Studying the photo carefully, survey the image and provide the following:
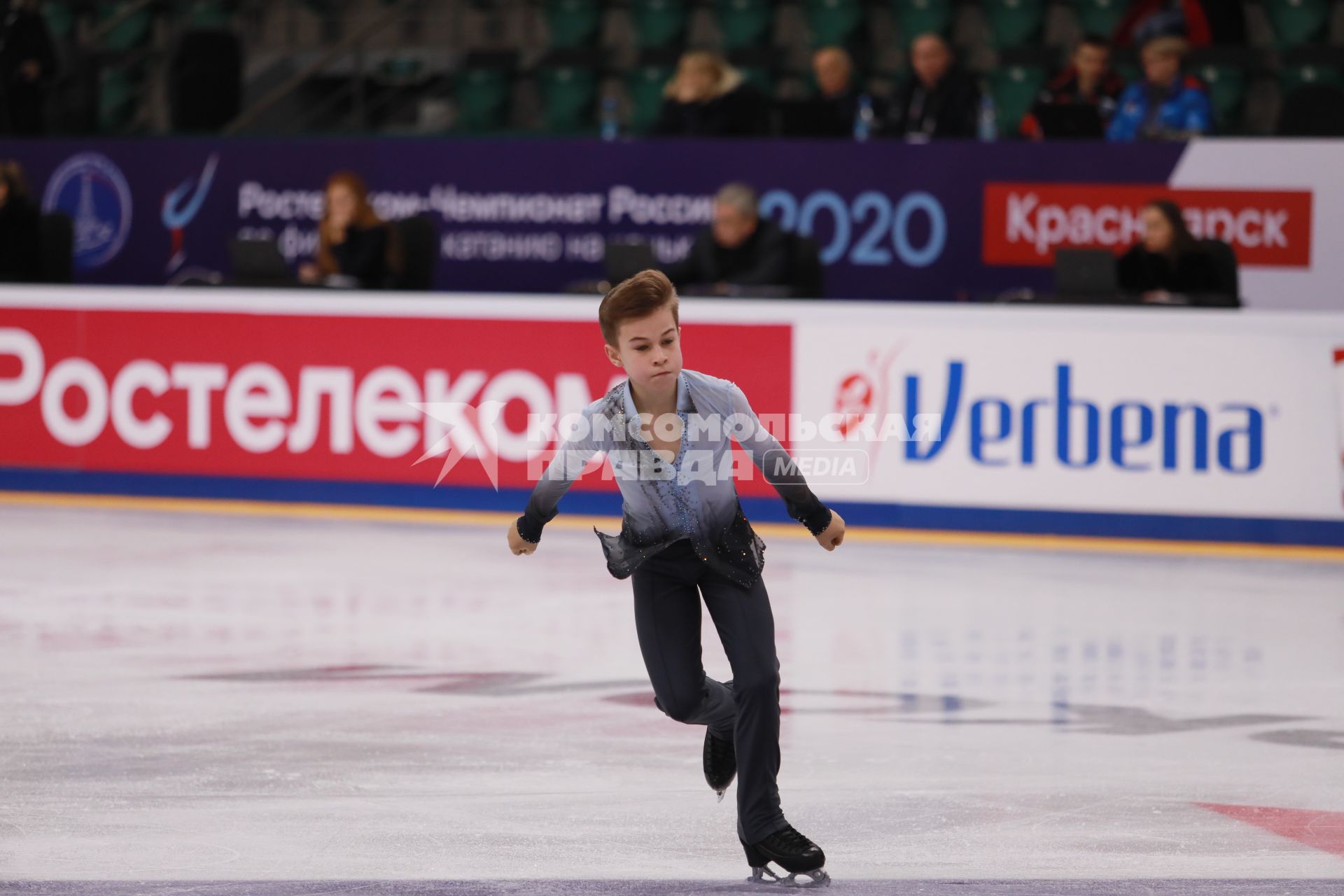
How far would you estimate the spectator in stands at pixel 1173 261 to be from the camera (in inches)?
488

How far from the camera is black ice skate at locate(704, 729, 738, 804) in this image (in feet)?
17.8

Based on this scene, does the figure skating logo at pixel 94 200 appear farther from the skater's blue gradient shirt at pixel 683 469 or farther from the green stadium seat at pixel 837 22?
the skater's blue gradient shirt at pixel 683 469

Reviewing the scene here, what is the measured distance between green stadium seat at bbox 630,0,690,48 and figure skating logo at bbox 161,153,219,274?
3.78 meters

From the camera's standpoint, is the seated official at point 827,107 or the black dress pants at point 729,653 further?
the seated official at point 827,107

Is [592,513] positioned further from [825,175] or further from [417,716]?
[417,716]

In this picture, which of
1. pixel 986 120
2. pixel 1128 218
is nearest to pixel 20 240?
pixel 986 120

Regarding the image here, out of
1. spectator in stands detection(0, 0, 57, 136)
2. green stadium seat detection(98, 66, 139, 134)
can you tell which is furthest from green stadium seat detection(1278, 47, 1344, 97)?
green stadium seat detection(98, 66, 139, 134)

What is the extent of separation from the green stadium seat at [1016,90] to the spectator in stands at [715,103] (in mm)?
2176

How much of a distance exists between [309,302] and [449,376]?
3.36ft

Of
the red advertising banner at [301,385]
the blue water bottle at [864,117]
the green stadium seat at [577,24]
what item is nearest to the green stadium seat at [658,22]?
the green stadium seat at [577,24]

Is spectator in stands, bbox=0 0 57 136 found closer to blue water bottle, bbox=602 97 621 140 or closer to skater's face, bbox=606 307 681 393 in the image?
blue water bottle, bbox=602 97 621 140

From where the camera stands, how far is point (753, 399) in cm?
1186

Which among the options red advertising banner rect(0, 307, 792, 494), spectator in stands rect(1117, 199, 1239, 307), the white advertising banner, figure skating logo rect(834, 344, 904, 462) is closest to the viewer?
the white advertising banner

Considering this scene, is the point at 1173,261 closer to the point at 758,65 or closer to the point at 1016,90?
the point at 1016,90
